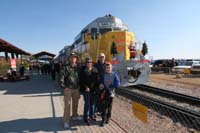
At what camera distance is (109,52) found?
1389 cm

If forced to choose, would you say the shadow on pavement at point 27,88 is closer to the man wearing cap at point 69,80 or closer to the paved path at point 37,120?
the paved path at point 37,120

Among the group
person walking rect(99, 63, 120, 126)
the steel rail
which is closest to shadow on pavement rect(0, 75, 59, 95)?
the steel rail

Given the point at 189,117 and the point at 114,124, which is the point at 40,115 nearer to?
the point at 114,124

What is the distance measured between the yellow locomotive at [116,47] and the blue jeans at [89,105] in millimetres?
5646

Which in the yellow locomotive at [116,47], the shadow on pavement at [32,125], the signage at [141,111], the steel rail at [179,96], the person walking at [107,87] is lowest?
the steel rail at [179,96]

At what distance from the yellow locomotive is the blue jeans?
5.65m

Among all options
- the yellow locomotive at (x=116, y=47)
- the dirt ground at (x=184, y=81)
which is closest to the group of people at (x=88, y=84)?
the yellow locomotive at (x=116, y=47)

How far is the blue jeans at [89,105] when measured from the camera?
23.9 feet

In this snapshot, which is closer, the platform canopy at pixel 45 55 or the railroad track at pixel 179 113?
the railroad track at pixel 179 113

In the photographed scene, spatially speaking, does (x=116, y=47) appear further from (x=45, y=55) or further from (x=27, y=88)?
(x=45, y=55)

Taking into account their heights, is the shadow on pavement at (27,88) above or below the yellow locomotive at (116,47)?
below

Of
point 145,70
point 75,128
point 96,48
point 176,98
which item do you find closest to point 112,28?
point 96,48

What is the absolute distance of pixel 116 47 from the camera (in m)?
13.8

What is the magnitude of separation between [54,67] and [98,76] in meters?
17.5
